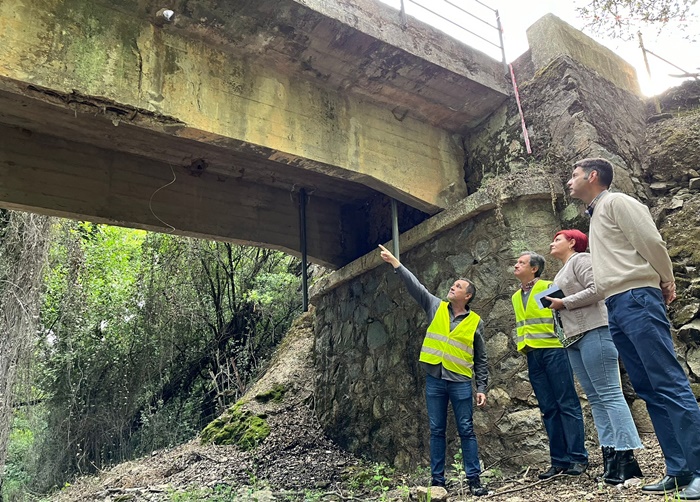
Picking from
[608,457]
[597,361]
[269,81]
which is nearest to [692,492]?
[608,457]

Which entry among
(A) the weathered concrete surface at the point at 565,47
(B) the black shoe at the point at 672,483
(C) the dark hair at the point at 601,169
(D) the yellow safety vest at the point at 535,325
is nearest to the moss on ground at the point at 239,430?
(D) the yellow safety vest at the point at 535,325

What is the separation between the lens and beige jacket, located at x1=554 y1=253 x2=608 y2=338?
10.1ft

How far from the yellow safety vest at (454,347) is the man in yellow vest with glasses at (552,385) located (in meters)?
0.38

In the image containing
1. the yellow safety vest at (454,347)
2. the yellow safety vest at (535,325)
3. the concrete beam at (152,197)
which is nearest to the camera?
the yellow safety vest at (535,325)

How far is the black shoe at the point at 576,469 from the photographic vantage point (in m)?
3.30

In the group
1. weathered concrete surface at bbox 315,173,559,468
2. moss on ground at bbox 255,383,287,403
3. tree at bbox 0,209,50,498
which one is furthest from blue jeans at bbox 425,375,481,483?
tree at bbox 0,209,50,498

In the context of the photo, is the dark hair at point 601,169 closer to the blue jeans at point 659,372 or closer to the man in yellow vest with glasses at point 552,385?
the blue jeans at point 659,372

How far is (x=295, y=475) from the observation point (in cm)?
551

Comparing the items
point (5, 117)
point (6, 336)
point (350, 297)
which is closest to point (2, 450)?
point (6, 336)

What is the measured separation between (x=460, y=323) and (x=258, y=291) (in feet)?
23.8

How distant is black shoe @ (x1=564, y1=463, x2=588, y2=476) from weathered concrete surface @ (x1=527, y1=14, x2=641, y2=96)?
3819mm

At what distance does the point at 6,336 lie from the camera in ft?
18.7

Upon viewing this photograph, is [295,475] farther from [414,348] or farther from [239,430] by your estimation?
[414,348]

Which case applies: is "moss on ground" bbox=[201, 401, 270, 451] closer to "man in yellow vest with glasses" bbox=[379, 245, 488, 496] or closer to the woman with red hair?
"man in yellow vest with glasses" bbox=[379, 245, 488, 496]
